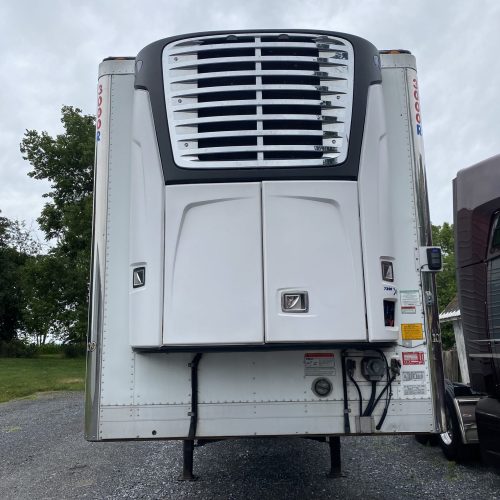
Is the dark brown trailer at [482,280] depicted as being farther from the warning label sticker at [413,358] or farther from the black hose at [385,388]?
the black hose at [385,388]

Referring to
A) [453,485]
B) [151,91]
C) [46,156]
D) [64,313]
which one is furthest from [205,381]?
[46,156]

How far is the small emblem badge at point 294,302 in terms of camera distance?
311 cm

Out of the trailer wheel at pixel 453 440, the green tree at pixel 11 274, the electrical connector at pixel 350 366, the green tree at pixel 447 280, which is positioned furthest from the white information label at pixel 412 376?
the green tree at pixel 11 274

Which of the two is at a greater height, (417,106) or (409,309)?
(417,106)

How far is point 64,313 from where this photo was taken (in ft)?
88.8

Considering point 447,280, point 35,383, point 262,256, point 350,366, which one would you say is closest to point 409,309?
point 350,366

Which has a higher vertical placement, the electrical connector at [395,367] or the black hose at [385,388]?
the electrical connector at [395,367]

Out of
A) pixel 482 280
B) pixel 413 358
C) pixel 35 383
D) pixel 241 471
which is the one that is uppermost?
pixel 482 280

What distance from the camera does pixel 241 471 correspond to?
18.2 ft

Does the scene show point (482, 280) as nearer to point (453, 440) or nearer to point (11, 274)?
point (453, 440)

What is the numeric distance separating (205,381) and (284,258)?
90cm

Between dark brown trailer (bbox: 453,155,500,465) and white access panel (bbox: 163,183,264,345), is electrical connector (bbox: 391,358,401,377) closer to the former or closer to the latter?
white access panel (bbox: 163,183,264,345)

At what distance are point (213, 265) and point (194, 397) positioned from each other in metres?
0.81

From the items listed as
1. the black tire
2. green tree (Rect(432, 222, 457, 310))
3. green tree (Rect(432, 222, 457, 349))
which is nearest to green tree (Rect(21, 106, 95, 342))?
green tree (Rect(432, 222, 457, 349))
